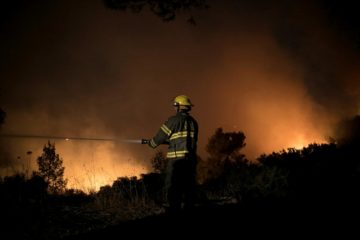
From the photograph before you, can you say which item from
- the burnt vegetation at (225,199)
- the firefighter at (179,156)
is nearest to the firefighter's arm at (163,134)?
the firefighter at (179,156)

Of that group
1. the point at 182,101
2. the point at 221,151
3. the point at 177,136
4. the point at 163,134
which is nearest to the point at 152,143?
the point at 163,134

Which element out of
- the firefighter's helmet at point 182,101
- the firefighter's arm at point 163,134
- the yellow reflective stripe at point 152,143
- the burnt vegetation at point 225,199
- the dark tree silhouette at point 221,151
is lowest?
the burnt vegetation at point 225,199

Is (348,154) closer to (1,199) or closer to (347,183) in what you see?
(347,183)

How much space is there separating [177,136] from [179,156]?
381mm

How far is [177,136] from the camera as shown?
7.07 m

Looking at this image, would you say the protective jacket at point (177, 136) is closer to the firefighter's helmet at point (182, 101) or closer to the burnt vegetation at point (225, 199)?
the firefighter's helmet at point (182, 101)

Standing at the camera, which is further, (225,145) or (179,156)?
(225,145)

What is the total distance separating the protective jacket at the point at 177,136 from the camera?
7.04m

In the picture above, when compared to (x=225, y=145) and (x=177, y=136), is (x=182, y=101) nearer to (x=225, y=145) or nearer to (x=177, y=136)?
(x=177, y=136)

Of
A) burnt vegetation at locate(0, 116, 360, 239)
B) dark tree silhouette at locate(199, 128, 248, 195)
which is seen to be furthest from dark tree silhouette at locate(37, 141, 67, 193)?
burnt vegetation at locate(0, 116, 360, 239)

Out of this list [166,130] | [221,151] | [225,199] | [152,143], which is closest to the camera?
[166,130]

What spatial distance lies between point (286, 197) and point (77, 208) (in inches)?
165

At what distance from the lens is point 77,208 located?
7.58 meters

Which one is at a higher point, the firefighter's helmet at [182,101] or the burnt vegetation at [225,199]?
the firefighter's helmet at [182,101]
